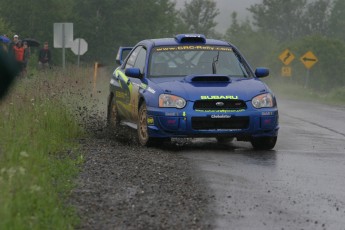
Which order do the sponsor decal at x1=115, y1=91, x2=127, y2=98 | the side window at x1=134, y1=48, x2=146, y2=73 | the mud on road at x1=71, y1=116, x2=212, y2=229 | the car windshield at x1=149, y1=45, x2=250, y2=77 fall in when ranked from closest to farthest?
the mud on road at x1=71, y1=116, x2=212, y2=229 < the car windshield at x1=149, y1=45, x2=250, y2=77 < the side window at x1=134, y1=48, x2=146, y2=73 < the sponsor decal at x1=115, y1=91, x2=127, y2=98

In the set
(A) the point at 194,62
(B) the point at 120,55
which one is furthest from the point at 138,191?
(B) the point at 120,55

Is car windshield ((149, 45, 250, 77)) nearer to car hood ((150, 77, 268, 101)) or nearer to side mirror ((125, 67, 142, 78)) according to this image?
side mirror ((125, 67, 142, 78))

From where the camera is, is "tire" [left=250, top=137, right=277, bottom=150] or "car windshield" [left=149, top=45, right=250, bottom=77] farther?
"car windshield" [left=149, top=45, right=250, bottom=77]

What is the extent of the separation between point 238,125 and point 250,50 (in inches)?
4906

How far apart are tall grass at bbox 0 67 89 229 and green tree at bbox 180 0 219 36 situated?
130787 millimetres

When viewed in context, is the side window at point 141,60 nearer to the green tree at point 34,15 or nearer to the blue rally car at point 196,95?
the blue rally car at point 196,95

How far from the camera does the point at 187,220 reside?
6395mm

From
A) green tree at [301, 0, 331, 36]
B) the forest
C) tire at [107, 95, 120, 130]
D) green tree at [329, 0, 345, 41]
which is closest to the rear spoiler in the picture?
tire at [107, 95, 120, 130]

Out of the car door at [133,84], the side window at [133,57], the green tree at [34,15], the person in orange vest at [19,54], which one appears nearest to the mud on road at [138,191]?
the car door at [133,84]

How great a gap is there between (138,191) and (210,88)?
404 centimetres

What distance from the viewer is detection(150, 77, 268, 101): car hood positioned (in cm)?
1119

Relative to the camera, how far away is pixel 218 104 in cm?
1118

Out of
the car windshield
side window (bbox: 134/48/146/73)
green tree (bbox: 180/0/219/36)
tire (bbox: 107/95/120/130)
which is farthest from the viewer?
green tree (bbox: 180/0/219/36)

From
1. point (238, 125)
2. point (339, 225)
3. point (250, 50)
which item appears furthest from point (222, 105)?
point (250, 50)
